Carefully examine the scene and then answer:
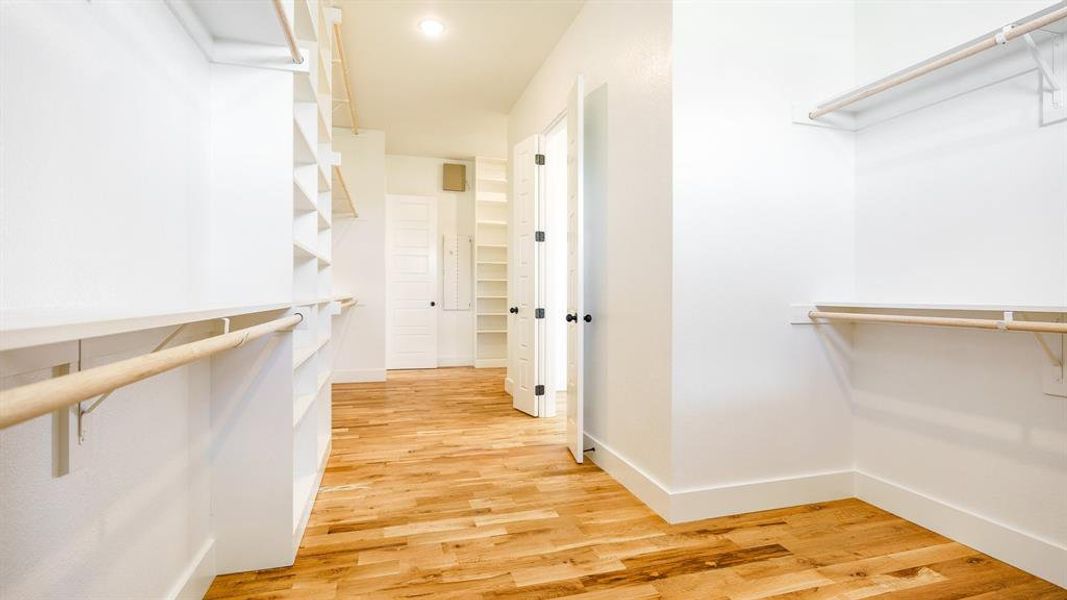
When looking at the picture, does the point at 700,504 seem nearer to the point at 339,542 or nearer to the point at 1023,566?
the point at 1023,566

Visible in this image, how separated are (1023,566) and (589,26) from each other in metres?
3.25

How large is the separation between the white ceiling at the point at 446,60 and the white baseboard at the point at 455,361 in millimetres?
2954

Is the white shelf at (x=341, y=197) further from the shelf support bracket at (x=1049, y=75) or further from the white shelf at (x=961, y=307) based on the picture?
the shelf support bracket at (x=1049, y=75)

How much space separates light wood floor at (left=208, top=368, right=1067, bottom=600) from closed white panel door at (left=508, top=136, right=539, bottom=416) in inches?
49.3

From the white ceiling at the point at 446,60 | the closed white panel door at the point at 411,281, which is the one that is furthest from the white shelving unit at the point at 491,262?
the white ceiling at the point at 446,60

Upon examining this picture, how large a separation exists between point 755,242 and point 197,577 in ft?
7.94

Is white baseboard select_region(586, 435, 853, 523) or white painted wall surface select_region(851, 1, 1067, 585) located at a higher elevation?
white painted wall surface select_region(851, 1, 1067, 585)

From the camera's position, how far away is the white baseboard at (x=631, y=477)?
214 cm

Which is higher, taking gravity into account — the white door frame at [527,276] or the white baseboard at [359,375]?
the white door frame at [527,276]

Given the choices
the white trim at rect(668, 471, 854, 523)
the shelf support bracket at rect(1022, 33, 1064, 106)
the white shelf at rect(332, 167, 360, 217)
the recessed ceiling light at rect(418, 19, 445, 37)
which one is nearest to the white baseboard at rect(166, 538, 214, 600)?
the white trim at rect(668, 471, 854, 523)

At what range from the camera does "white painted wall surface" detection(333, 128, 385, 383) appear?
216 inches

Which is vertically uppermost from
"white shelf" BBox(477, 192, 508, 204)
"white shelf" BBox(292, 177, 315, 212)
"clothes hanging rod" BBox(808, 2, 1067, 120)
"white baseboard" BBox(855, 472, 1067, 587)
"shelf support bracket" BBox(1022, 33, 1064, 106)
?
"white shelf" BBox(477, 192, 508, 204)

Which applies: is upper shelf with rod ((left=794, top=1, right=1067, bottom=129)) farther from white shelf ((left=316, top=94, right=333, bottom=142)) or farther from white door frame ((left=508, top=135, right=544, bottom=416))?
white shelf ((left=316, top=94, right=333, bottom=142))

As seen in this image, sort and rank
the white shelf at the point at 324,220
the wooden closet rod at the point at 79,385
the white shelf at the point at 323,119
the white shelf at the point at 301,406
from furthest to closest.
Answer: the white shelf at the point at 324,220 < the white shelf at the point at 323,119 < the white shelf at the point at 301,406 < the wooden closet rod at the point at 79,385
